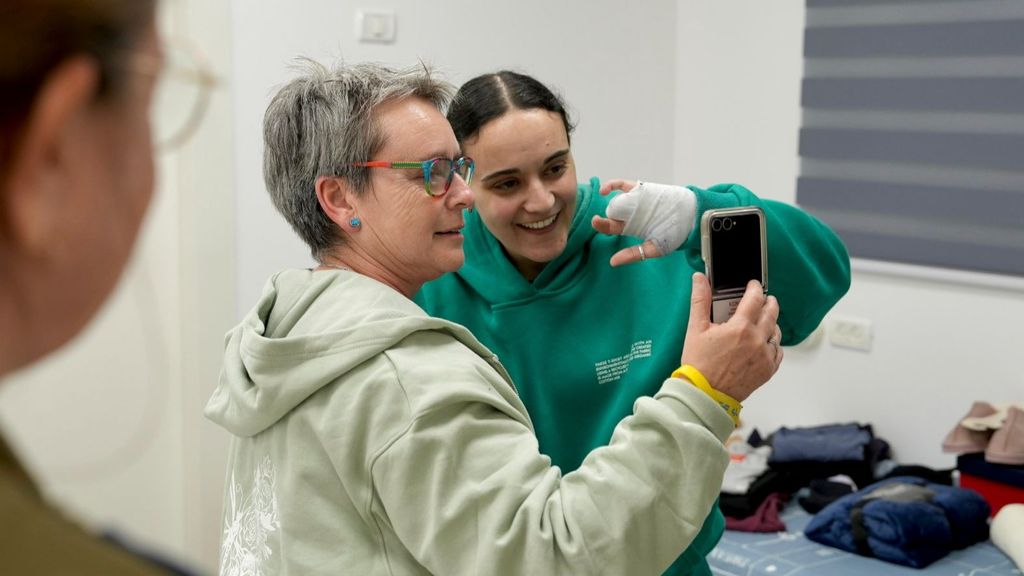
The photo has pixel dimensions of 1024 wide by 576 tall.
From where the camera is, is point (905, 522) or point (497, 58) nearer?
point (905, 522)

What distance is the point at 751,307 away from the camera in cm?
136

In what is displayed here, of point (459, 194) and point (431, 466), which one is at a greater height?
point (459, 194)

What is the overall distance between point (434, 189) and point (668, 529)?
53 centimetres

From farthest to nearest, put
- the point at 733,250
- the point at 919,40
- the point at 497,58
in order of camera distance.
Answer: the point at 497,58 → the point at 919,40 → the point at 733,250

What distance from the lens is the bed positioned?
2.66m

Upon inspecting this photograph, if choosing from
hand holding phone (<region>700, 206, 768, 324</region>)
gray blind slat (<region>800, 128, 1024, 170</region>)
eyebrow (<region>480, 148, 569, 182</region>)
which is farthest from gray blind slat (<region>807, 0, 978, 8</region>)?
hand holding phone (<region>700, 206, 768, 324</region>)

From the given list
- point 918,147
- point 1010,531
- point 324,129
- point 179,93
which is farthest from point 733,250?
point 918,147

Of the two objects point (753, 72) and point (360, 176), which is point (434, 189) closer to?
point (360, 176)

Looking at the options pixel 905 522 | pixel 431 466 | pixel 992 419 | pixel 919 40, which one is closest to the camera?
pixel 431 466

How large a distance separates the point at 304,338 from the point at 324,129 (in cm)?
30

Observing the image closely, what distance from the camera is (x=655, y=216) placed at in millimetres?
1628

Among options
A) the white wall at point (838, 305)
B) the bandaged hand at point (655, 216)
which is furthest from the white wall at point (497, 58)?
the bandaged hand at point (655, 216)

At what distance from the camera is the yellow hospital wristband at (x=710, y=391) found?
1.22 metres

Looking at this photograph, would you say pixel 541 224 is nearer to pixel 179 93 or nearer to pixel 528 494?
pixel 528 494
